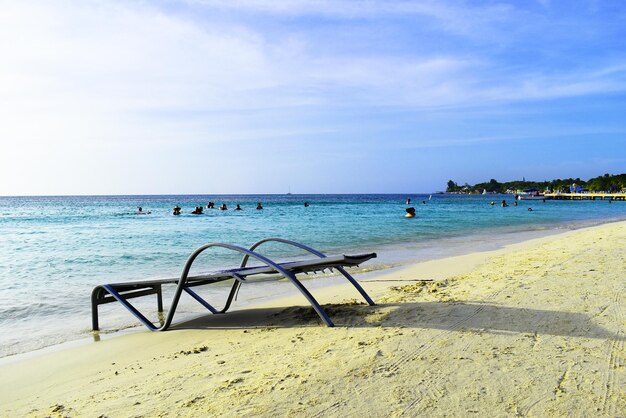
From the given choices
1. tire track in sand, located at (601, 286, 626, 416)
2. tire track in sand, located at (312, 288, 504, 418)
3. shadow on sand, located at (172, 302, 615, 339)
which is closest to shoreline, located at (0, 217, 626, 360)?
shadow on sand, located at (172, 302, 615, 339)

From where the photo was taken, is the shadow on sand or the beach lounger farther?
the beach lounger

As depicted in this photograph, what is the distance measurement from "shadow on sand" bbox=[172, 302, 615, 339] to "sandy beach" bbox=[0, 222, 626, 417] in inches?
0.7

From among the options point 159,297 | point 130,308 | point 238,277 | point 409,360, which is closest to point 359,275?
point 159,297

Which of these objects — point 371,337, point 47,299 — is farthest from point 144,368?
point 47,299

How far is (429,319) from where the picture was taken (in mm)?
4594

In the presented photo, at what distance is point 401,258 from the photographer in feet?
38.0

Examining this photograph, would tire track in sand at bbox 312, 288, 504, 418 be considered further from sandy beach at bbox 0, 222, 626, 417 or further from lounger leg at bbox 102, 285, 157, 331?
lounger leg at bbox 102, 285, 157, 331

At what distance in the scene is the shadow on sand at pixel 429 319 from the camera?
415cm

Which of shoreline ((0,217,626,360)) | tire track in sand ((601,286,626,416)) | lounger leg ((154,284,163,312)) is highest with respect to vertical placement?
tire track in sand ((601,286,626,416))

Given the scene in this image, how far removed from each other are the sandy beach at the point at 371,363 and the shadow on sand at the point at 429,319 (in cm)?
2

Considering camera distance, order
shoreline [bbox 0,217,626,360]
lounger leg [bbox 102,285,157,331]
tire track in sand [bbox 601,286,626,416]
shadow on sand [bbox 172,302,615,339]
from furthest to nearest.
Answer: lounger leg [bbox 102,285,157,331] → shoreline [bbox 0,217,626,360] → shadow on sand [bbox 172,302,615,339] → tire track in sand [bbox 601,286,626,416]

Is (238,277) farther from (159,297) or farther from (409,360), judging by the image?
(409,360)

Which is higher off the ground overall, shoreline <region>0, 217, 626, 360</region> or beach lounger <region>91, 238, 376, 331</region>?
beach lounger <region>91, 238, 376, 331</region>

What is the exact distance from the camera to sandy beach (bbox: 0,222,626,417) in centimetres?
284
